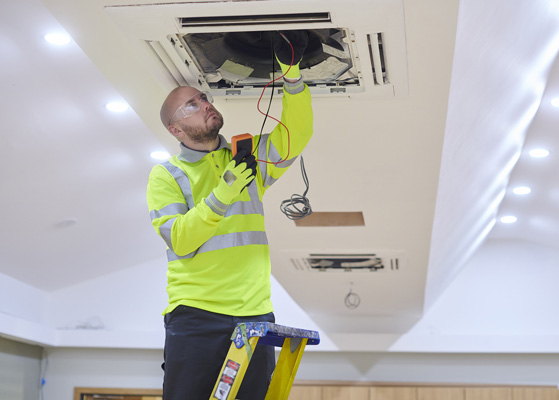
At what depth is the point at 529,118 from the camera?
419 cm

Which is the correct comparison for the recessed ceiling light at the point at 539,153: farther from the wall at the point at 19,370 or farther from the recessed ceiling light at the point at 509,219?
the wall at the point at 19,370

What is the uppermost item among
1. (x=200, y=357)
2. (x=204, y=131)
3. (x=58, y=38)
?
(x=58, y=38)

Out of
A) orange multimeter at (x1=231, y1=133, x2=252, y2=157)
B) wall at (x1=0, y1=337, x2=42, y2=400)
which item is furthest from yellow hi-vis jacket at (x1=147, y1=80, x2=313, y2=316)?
wall at (x1=0, y1=337, x2=42, y2=400)

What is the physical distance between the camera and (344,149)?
8.57 feet

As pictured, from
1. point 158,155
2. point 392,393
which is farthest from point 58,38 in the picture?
point 392,393

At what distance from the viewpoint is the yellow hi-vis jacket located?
155 cm

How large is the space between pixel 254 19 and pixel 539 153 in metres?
3.97

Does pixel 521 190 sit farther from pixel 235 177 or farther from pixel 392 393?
pixel 235 177

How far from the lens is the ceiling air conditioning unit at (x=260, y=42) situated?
1658 millimetres

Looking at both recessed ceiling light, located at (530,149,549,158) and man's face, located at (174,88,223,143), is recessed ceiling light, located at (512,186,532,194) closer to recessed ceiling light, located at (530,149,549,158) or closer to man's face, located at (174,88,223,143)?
recessed ceiling light, located at (530,149,549,158)

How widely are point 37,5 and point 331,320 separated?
14.2 ft

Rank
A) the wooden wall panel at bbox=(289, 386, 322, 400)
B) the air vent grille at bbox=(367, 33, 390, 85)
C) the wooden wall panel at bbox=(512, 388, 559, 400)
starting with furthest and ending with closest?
the wooden wall panel at bbox=(289, 386, 322, 400), the wooden wall panel at bbox=(512, 388, 559, 400), the air vent grille at bbox=(367, 33, 390, 85)

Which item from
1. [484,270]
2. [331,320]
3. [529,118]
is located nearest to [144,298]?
[331,320]

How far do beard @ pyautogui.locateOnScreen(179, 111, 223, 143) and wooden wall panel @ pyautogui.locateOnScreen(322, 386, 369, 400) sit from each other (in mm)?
5491
